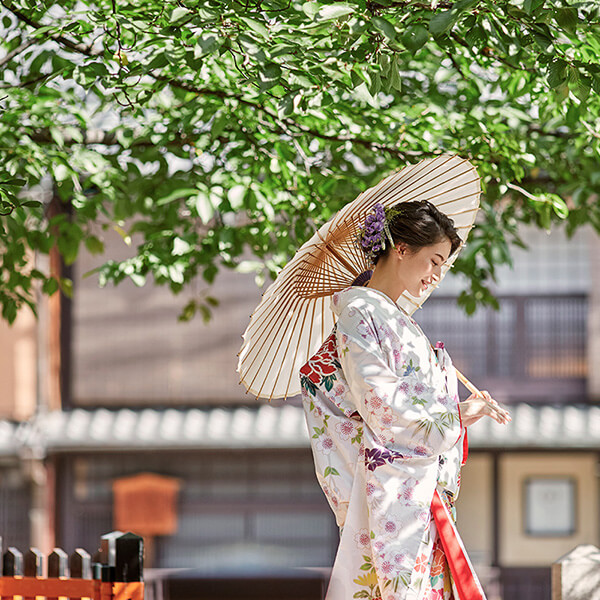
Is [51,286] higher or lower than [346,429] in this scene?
higher

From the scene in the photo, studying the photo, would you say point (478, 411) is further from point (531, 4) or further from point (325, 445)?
point (531, 4)

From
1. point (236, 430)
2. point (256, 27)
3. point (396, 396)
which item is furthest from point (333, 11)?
point (236, 430)

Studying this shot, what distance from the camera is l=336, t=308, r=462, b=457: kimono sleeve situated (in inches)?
100

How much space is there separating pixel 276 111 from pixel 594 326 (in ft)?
24.9

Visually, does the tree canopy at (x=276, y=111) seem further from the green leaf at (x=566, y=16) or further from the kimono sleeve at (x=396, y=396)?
the kimono sleeve at (x=396, y=396)

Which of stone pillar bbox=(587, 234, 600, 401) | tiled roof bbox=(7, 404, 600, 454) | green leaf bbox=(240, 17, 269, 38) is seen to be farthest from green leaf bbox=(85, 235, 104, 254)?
stone pillar bbox=(587, 234, 600, 401)

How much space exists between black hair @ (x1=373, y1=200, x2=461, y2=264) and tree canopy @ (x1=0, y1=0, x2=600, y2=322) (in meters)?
0.49

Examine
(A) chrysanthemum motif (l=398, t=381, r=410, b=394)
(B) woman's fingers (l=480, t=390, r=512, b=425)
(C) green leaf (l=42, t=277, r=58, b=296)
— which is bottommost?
(B) woman's fingers (l=480, t=390, r=512, b=425)

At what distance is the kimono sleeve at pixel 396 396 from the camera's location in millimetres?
2545

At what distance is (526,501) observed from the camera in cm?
1079

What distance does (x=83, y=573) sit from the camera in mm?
3881

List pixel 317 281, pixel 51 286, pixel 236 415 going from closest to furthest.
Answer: pixel 317 281, pixel 51 286, pixel 236 415

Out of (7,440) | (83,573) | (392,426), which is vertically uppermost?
(392,426)

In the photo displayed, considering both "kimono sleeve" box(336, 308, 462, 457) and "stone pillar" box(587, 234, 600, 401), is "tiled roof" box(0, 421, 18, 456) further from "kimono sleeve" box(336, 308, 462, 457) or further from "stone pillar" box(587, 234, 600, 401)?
"kimono sleeve" box(336, 308, 462, 457)
